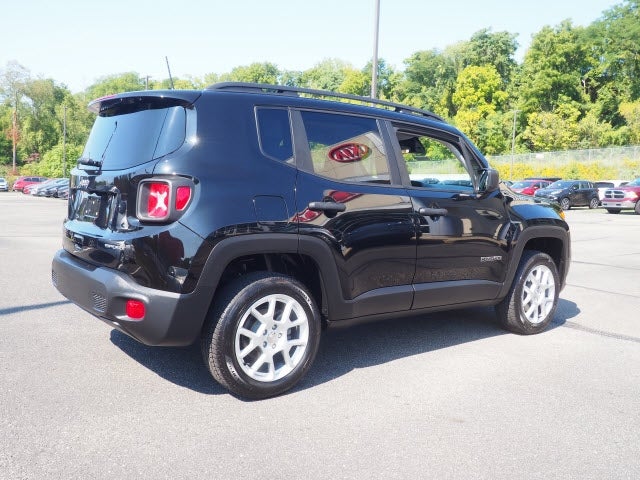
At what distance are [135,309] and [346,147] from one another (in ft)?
5.78

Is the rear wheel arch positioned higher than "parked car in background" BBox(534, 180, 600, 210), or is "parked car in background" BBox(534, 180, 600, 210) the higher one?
the rear wheel arch

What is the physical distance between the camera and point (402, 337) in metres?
5.07

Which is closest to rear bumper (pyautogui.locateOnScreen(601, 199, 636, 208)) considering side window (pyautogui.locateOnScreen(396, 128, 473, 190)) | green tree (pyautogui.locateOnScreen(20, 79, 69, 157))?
side window (pyautogui.locateOnScreen(396, 128, 473, 190))

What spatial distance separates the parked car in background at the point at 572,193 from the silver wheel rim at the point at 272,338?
29.1m

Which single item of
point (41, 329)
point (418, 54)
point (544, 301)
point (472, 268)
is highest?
point (418, 54)

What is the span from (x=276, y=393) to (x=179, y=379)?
0.69 meters

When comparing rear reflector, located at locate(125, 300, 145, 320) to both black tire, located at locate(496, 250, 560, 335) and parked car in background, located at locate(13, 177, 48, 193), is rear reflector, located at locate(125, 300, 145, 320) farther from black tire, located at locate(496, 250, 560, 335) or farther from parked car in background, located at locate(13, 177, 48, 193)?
parked car in background, located at locate(13, 177, 48, 193)

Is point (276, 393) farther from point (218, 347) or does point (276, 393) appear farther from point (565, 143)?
point (565, 143)

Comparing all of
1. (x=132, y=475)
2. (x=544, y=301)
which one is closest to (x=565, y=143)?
(x=544, y=301)

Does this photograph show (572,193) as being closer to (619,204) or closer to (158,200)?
(619,204)

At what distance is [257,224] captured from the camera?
3.45m

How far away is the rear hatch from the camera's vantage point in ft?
11.1

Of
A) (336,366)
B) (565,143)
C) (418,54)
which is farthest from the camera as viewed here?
(418,54)

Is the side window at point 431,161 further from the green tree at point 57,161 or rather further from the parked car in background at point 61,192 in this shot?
the green tree at point 57,161
